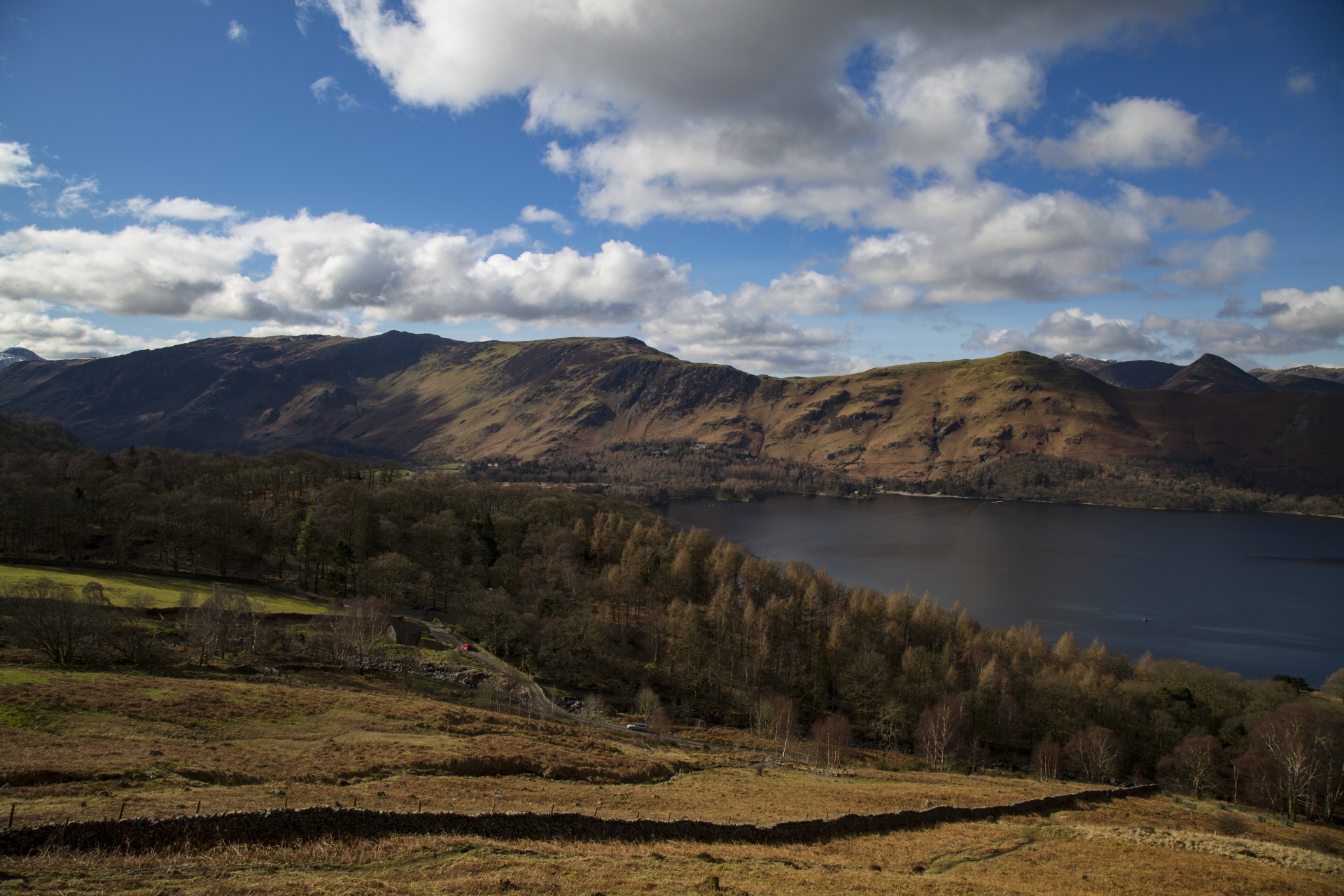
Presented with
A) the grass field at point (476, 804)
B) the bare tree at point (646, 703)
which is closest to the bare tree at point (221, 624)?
the grass field at point (476, 804)

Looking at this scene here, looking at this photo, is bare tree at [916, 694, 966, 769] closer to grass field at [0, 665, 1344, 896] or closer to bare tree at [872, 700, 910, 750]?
bare tree at [872, 700, 910, 750]

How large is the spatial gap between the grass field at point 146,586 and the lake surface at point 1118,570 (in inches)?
2979

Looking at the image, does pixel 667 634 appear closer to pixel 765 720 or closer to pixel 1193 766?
pixel 765 720

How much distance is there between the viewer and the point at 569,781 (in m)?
24.5

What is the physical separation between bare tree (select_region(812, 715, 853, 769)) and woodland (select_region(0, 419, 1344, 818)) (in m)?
0.28

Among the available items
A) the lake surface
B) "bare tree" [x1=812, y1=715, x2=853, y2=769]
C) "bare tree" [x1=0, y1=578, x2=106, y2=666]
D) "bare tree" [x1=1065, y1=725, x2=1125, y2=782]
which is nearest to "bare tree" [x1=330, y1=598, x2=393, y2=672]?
"bare tree" [x1=0, y1=578, x2=106, y2=666]

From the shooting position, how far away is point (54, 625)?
31.2 meters

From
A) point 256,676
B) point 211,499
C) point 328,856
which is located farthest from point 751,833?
point 211,499

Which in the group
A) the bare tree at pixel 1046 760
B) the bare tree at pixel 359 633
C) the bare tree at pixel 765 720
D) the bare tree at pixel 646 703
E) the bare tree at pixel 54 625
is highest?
the bare tree at pixel 54 625

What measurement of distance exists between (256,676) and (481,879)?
2774 cm

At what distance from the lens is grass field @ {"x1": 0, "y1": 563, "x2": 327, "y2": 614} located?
1736 inches

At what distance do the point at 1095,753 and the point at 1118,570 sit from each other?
283 ft

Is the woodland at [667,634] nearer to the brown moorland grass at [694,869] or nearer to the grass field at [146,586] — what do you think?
the grass field at [146,586]

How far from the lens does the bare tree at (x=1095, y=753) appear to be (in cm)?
4675
